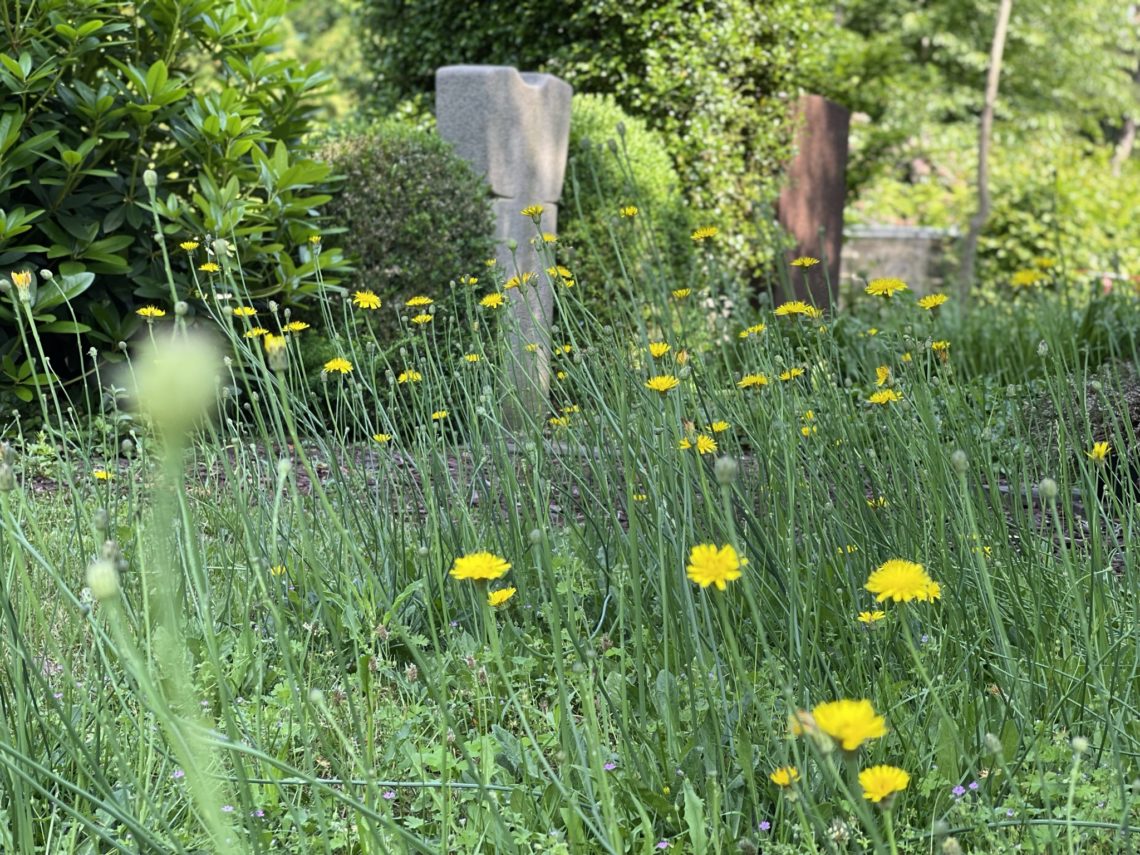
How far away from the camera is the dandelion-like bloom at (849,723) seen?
0.86 meters

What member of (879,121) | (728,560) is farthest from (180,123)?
(879,121)

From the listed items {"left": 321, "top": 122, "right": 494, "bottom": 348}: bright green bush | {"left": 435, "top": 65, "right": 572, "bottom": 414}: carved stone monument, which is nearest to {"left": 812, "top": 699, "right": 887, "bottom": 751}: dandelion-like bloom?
{"left": 321, "top": 122, "right": 494, "bottom": 348}: bright green bush

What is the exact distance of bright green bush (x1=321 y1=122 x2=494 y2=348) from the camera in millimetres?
4512

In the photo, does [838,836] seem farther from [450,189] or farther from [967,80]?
[967,80]

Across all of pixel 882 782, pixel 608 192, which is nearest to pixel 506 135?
pixel 608 192

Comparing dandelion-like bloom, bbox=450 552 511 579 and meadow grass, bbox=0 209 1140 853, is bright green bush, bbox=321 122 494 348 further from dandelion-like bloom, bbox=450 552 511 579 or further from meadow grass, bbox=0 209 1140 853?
dandelion-like bloom, bbox=450 552 511 579

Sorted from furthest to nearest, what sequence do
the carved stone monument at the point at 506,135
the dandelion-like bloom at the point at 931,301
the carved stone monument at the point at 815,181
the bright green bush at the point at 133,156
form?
the carved stone monument at the point at 815,181 < the carved stone monument at the point at 506,135 < the bright green bush at the point at 133,156 < the dandelion-like bloom at the point at 931,301

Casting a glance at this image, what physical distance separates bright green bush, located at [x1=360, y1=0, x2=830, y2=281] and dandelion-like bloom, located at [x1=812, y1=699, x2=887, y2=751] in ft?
18.6

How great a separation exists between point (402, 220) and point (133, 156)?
1023 mm

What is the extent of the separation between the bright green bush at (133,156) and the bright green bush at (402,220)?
40 cm

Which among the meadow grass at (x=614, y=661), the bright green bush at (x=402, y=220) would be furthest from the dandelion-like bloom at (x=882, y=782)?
the bright green bush at (x=402, y=220)

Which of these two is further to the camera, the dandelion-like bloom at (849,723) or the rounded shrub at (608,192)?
the rounded shrub at (608,192)

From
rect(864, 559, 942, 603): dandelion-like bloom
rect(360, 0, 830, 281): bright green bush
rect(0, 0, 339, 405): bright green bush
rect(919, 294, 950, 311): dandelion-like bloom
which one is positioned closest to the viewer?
rect(864, 559, 942, 603): dandelion-like bloom

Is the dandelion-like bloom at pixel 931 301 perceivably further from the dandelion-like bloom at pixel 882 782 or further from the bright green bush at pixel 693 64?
the bright green bush at pixel 693 64
